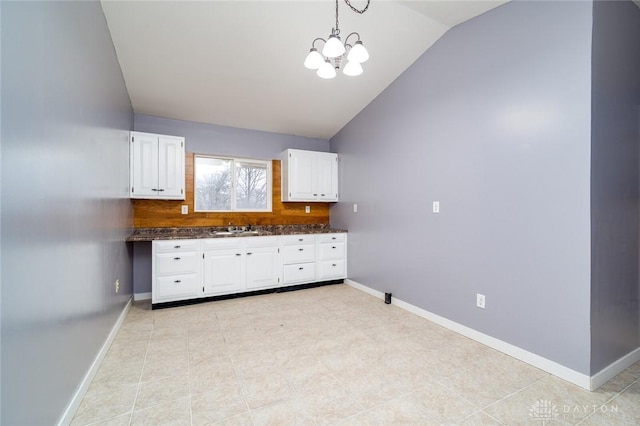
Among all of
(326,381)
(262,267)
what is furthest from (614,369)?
(262,267)

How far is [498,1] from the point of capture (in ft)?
7.70

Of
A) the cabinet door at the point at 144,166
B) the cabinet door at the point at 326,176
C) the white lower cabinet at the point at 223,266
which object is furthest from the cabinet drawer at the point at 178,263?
the cabinet door at the point at 326,176

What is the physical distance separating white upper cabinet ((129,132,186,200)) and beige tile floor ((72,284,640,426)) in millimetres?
1479

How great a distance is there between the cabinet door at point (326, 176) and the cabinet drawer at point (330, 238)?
0.62 meters

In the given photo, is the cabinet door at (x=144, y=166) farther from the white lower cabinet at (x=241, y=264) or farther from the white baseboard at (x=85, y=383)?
the white baseboard at (x=85, y=383)

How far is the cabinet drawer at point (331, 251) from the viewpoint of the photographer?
169 inches

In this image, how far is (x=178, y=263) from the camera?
3408 mm

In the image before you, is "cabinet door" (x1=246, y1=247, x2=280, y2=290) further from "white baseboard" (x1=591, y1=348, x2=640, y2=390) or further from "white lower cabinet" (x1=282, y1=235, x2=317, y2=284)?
A: "white baseboard" (x1=591, y1=348, x2=640, y2=390)

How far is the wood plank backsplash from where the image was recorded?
12.4ft

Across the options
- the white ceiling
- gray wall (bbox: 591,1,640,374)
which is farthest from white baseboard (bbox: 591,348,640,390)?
the white ceiling

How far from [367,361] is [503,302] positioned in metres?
1.21

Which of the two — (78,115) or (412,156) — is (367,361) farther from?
(78,115)

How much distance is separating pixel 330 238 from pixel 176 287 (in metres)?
2.12

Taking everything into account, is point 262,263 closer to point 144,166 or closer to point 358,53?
point 144,166
